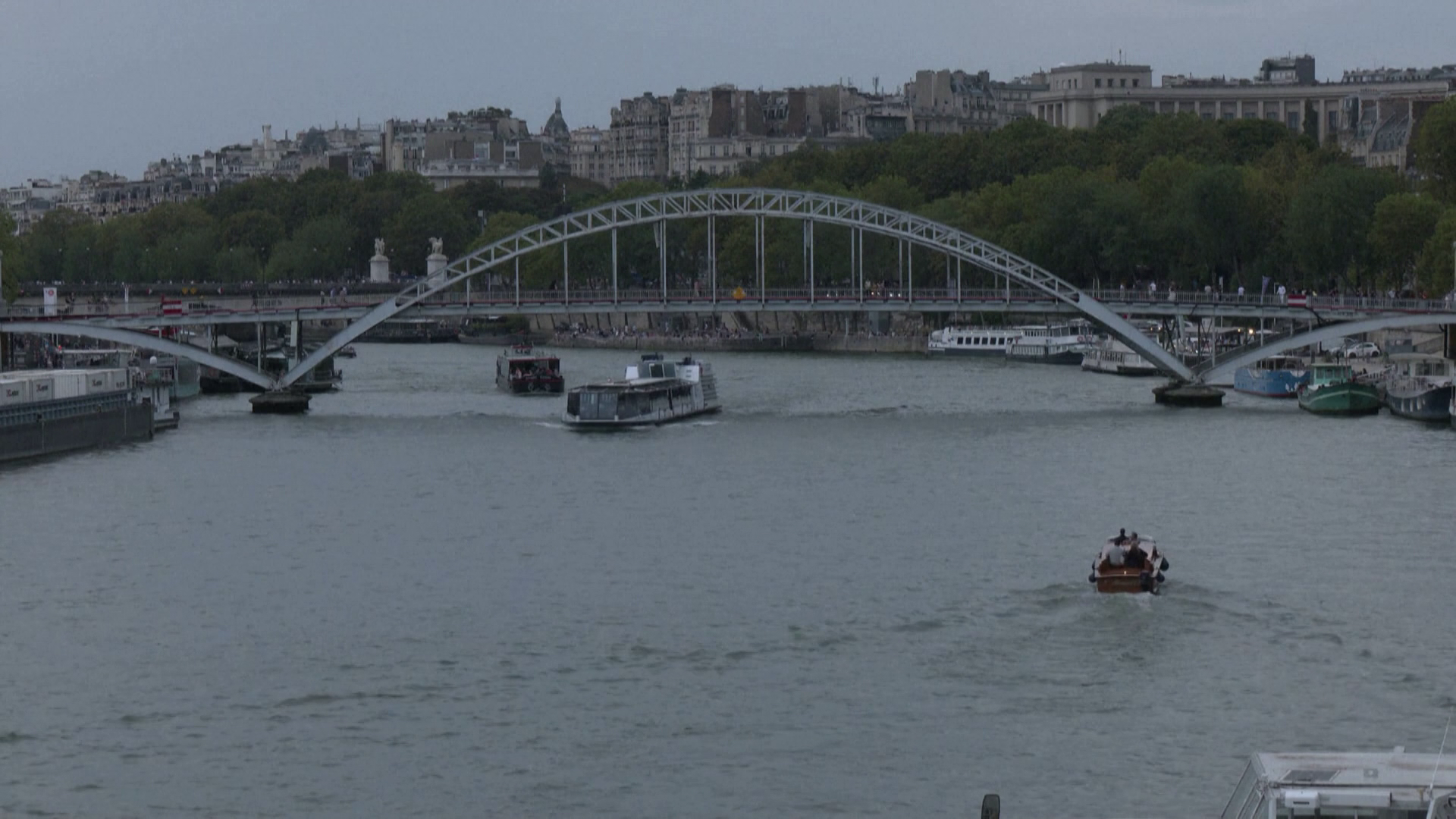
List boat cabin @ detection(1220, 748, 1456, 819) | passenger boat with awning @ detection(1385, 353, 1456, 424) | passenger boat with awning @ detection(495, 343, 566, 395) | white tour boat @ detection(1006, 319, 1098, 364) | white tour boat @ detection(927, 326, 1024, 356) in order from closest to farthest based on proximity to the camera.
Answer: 1. boat cabin @ detection(1220, 748, 1456, 819)
2. passenger boat with awning @ detection(1385, 353, 1456, 424)
3. passenger boat with awning @ detection(495, 343, 566, 395)
4. white tour boat @ detection(1006, 319, 1098, 364)
5. white tour boat @ detection(927, 326, 1024, 356)

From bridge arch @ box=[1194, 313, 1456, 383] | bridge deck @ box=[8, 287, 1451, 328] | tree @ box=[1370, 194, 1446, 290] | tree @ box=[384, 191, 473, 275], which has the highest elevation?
Answer: tree @ box=[384, 191, 473, 275]

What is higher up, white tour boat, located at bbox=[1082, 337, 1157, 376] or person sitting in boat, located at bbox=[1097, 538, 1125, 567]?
white tour boat, located at bbox=[1082, 337, 1157, 376]

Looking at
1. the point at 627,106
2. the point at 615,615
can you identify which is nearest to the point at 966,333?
the point at 615,615

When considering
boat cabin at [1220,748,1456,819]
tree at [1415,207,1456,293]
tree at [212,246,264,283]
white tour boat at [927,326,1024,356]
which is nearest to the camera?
boat cabin at [1220,748,1456,819]

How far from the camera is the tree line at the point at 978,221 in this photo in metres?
79.2

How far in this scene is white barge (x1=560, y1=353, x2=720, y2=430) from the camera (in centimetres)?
5491

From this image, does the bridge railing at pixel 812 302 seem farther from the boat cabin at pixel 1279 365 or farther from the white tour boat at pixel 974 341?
the white tour boat at pixel 974 341

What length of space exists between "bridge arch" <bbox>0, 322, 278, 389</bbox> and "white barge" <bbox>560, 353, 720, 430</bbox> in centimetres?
735

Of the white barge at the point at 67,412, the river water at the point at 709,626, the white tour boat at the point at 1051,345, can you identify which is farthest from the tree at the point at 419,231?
the river water at the point at 709,626

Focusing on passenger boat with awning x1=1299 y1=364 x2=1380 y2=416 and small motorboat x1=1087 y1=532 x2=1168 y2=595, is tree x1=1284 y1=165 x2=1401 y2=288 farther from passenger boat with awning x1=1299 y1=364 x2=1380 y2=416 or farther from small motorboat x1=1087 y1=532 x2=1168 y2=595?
small motorboat x1=1087 y1=532 x2=1168 y2=595

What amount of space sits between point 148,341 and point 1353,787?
151ft

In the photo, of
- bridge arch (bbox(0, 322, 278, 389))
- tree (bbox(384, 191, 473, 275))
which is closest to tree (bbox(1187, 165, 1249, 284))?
bridge arch (bbox(0, 322, 278, 389))

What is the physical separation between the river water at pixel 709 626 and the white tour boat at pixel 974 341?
38392 mm

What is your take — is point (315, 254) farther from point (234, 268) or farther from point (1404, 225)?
point (1404, 225)
